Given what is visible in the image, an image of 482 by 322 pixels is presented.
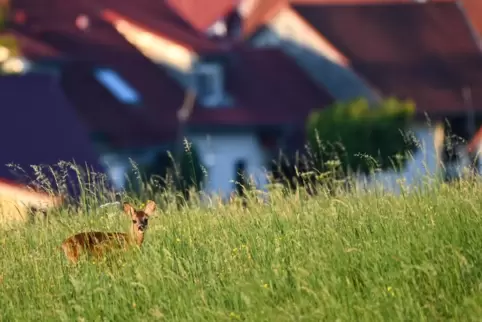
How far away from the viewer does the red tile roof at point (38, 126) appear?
41.8 m

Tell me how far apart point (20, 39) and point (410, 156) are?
44606 millimetres

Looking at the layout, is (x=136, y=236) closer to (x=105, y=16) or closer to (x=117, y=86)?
(x=117, y=86)

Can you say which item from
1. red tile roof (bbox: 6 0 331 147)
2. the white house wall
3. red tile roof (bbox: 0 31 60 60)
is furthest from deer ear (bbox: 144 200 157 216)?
the white house wall

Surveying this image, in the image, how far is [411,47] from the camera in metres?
64.1

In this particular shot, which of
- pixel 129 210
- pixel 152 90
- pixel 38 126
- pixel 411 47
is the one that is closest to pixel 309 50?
pixel 411 47

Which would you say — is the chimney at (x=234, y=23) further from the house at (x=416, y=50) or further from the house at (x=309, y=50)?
the house at (x=416, y=50)

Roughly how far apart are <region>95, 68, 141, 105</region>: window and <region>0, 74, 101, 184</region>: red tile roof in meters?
6.57

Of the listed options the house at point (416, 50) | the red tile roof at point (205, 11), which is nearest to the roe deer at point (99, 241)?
the house at point (416, 50)

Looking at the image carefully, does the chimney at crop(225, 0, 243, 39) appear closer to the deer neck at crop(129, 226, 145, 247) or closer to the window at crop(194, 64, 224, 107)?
the window at crop(194, 64, 224, 107)

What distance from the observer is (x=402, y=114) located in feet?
179

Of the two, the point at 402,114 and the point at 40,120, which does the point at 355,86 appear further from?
the point at 40,120

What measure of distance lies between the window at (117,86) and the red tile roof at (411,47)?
11.8m

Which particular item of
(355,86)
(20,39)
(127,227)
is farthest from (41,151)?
(127,227)

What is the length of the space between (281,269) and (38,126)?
38.0m
